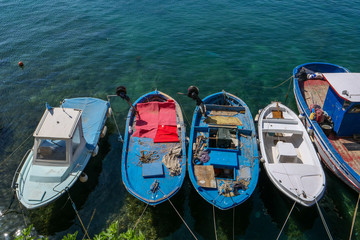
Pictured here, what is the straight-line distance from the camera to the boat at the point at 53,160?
14.7 metres

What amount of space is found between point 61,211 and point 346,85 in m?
20.9

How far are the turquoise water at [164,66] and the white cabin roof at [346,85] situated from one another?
549cm

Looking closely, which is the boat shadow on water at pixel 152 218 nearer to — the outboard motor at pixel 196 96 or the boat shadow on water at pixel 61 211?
the boat shadow on water at pixel 61 211

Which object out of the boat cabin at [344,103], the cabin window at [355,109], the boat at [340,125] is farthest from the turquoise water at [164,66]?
the cabin window at [355,109]

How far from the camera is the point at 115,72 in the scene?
93.8ft

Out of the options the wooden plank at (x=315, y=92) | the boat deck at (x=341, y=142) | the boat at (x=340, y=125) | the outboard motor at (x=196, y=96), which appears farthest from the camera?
the wooden plank at (x=315, y=92)

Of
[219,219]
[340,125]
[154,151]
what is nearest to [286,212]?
[219,219]

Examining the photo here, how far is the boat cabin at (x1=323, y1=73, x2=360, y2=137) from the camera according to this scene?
670 inches

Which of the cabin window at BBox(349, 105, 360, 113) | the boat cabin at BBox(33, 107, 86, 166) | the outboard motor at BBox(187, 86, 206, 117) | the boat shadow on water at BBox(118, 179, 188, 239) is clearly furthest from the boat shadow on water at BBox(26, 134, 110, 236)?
the cabin window at BBox(349, 105, 360, 113)

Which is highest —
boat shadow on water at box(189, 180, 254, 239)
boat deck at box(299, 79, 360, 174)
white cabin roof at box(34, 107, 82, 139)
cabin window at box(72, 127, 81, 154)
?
white cabin roof at box(34, 107, 82, 139)

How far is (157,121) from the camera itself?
19.4 meters

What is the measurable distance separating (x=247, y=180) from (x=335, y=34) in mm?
29450

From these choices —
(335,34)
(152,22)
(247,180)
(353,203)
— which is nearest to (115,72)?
(152,22)

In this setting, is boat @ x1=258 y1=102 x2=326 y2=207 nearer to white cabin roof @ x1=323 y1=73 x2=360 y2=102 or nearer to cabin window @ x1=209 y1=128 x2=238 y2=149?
cabin window @ x1=209 y1=128 x2=238 y2=149
